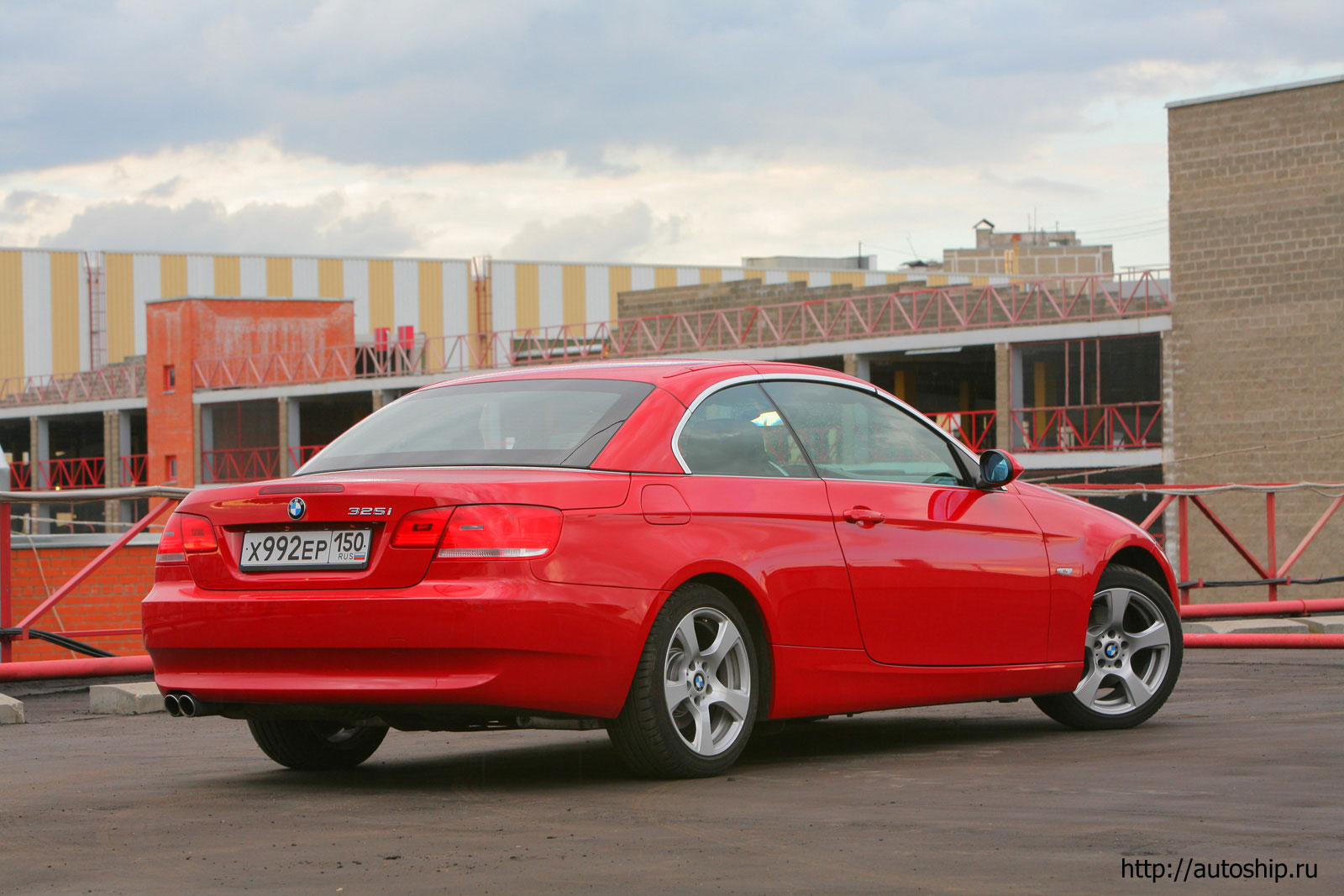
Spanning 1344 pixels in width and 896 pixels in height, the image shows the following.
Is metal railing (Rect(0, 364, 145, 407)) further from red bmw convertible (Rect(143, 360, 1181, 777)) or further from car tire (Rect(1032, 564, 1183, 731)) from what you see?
red bmw convertible (Rect(143, 360, 1181, 777))

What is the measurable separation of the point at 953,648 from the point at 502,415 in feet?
5.93

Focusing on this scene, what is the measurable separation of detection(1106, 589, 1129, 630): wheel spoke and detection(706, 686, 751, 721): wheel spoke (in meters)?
1.98

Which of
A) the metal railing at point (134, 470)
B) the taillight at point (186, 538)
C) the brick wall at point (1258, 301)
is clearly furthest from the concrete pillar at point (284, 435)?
the taillight at point (186, 538)

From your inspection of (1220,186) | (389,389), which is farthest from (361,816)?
(389,389)

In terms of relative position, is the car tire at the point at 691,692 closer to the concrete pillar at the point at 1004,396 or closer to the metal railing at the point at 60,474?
the concrete pillar at the point at 1004,396

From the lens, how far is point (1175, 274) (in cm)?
4044

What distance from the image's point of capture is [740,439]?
6012 mm

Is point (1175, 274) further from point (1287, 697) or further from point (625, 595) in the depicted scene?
point (625, 595)

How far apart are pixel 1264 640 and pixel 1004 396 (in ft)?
103

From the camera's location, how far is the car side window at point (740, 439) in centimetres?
584

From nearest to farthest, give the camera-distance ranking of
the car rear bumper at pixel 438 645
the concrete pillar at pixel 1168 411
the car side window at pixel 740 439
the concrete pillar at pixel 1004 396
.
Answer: the car rear bumper at pixel 438 645, the car side window at pixel 740 439, the concrete pillar at pixel 1168 411, the concrete pillar at pixel 1004 396

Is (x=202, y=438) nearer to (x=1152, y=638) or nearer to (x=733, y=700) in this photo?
(x=1152, y=638)

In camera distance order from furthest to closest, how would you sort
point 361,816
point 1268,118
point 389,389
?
point 389,389 < point 1268,118 < point 361,816

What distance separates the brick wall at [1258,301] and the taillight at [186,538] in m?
33.9
